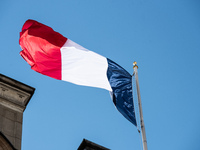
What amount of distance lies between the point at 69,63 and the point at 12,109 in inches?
120

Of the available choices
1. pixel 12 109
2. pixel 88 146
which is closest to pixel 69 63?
pixel 12 109

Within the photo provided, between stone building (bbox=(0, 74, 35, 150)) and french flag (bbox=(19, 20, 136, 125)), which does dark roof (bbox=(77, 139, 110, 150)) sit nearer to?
stone building (bbox=(0, 74, 35, 150))

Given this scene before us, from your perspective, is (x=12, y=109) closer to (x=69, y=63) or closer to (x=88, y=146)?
(x=88, y=146)

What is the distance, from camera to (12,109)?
12.0m

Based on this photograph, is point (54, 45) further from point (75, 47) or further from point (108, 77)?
point (108, 77)

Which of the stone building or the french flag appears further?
the french flag

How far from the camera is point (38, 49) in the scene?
14.2 m

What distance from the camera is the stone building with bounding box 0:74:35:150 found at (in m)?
10.8

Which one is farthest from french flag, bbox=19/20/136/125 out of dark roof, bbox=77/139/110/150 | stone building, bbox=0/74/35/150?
dark roof, bbox=77/139/110/150

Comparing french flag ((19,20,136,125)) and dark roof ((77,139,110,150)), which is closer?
dark roof ((77,139,110,150))

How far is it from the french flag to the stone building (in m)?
1.28

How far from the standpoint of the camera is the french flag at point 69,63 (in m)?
13.1

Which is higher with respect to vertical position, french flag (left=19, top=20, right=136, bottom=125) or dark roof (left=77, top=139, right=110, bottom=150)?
french flag (left=19, top=20, right=136, bottom=125)

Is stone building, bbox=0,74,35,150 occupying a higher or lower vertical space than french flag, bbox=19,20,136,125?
lower
